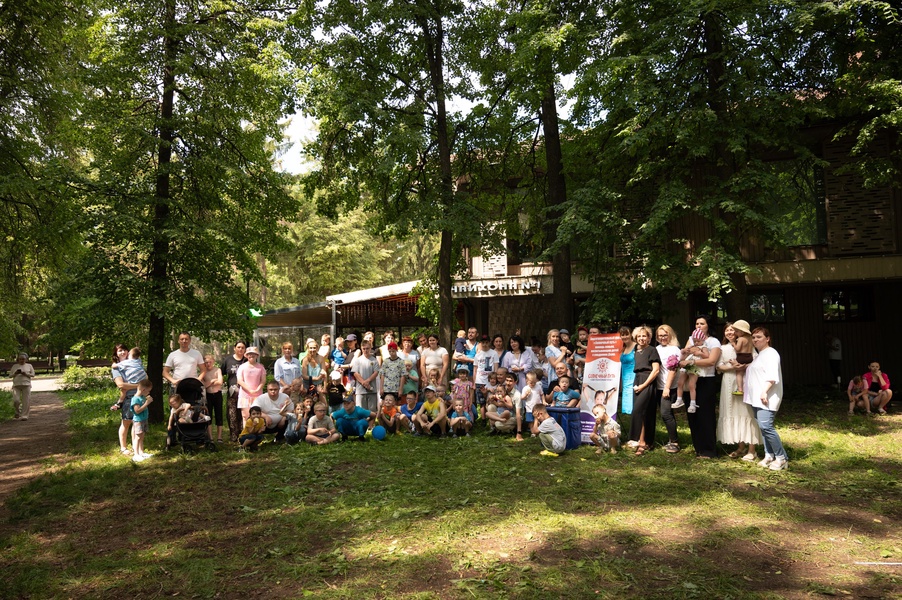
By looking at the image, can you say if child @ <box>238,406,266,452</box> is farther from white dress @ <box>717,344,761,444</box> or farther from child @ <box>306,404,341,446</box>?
white dress @ <box>717,344,761,444</box>

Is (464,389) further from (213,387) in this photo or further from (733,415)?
(733,415)

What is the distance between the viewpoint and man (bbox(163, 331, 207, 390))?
10492mm

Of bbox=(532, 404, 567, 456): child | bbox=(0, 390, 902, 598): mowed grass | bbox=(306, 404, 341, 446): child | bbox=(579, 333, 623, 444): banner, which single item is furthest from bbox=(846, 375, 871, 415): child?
bbox=(306, 404, 341, 446): child

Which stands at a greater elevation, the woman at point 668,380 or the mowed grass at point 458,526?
the woman at point 668,380

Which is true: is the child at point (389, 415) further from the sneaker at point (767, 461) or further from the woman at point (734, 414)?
the sneaker at point (767, 461)

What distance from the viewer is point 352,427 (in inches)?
435

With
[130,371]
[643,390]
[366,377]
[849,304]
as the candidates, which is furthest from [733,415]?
[849,304]

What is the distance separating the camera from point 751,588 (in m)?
4.68

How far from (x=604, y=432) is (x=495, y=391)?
7.45 feet

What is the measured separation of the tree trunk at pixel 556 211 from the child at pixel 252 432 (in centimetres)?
761

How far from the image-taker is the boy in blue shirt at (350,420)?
11.0m

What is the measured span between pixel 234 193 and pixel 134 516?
836 cm

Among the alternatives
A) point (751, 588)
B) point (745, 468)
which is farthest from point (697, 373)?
point (751, 588)

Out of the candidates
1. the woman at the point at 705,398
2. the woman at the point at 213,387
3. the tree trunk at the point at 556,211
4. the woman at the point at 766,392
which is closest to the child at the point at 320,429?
the woman at the point at 213,387
